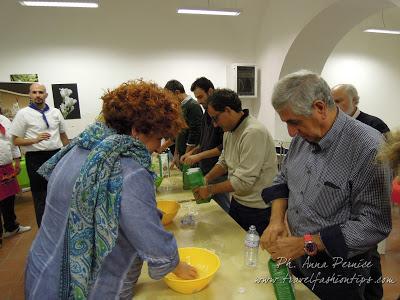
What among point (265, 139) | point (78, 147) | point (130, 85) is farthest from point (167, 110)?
point (265, 139)

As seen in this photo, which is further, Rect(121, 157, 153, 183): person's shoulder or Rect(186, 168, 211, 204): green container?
Rect(186, 168, 211, 204): green container

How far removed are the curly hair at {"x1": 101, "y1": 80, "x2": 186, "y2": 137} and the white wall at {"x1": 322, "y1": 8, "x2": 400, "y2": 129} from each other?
5.94 metres

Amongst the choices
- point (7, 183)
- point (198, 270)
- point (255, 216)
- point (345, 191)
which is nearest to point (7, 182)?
point (7, 183)

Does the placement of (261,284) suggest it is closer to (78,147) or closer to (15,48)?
(78,147)

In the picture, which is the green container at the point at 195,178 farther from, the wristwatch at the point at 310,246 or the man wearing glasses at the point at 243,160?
the wristwatch at the point at 310,246

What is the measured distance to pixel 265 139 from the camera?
180 centimetres

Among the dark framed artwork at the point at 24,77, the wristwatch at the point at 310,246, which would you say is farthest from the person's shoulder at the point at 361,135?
the dark framed artwork at the point at 24,77

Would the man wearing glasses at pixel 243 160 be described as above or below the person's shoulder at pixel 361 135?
below

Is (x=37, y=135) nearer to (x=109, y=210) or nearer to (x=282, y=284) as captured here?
(x=109, y=210)

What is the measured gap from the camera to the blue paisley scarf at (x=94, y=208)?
35.7 inches

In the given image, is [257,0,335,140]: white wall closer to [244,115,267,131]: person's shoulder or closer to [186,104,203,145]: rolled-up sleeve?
[186,104,203,145]: rolled-up sleeve

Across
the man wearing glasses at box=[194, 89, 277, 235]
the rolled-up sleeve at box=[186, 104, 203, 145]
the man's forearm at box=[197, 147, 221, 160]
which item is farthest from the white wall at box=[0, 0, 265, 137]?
the man wearing glasses at box=[194, 89, 277, 235]

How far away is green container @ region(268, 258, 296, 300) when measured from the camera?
0.99 metres

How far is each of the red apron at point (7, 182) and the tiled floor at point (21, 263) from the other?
1.69ft
